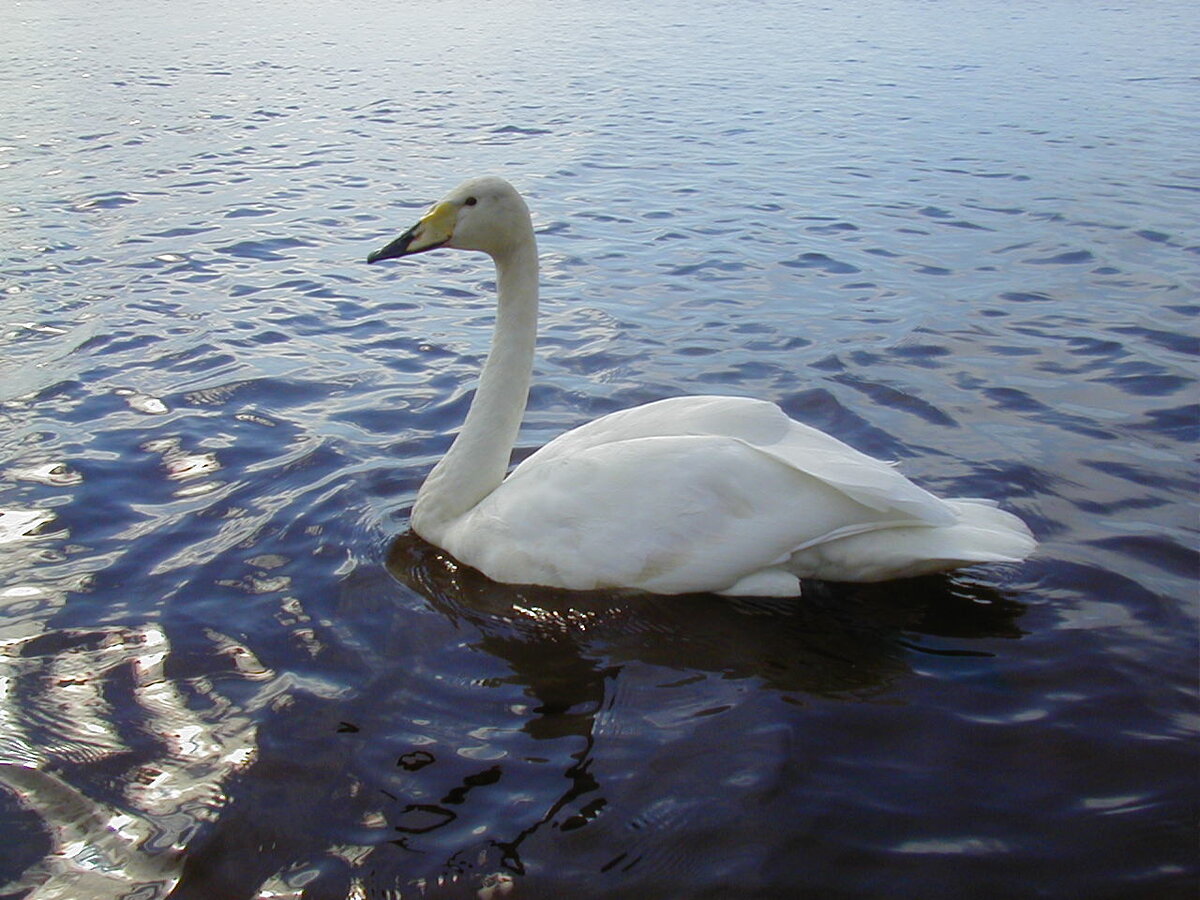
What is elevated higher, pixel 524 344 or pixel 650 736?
pixel 524 344

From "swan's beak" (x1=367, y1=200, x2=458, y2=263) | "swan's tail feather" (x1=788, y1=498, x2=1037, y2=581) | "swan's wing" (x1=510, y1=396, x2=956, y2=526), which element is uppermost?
"swan's beak" (x1=367, y1=200, x2=458, y2=263)

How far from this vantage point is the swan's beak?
5.73m

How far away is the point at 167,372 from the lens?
8.16m

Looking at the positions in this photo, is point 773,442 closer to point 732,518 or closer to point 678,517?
point 732,518

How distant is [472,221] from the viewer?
575 centimetres

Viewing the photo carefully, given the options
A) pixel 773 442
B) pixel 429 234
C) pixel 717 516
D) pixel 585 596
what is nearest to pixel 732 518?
pixel 717 516

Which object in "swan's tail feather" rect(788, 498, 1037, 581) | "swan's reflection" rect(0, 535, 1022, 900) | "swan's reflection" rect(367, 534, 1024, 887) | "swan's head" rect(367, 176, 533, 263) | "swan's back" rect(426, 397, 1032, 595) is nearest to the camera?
"swan's reflection" rect(0, 535, 1022, 900)

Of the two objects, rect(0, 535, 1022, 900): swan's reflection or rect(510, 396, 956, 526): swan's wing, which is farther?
rect(510, 396, 956, 526): swan's wing

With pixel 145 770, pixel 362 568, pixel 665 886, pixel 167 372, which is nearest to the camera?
pixel 665 886

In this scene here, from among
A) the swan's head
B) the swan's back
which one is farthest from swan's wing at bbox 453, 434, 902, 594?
the swan's head

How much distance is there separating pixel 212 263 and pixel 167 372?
3106mm

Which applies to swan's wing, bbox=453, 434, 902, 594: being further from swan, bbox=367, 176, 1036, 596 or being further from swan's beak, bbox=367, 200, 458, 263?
swan's beak, bbox=367, 200, 458, 263

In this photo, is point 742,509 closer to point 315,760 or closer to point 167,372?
point 315,760

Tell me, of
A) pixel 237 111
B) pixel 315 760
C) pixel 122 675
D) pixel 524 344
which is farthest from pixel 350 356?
pixel 237 111
